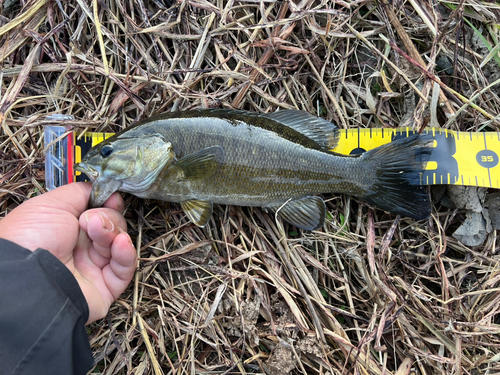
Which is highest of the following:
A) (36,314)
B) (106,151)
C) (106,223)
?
(106,151)

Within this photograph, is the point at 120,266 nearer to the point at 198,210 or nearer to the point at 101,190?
the point at 101,190

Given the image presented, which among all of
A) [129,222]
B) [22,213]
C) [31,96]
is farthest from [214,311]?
[31,96]

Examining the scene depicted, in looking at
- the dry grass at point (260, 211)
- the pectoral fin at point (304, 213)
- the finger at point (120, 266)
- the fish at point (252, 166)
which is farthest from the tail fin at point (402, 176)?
the finger at point (120, 266)

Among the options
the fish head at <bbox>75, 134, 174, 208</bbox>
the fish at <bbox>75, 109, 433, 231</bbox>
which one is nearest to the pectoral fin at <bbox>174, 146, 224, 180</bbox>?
the fish at <bbox>75, 109, 433, 231</bbox>

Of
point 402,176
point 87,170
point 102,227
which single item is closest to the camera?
point 102,227

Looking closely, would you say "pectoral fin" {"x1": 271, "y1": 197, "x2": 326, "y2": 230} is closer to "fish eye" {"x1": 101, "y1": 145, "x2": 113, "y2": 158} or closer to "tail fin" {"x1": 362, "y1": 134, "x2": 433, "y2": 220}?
"tail fin" {"x1": 362, "y1": 134, "x2": 433, "y2": 220}

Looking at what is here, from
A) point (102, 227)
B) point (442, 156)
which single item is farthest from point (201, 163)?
point (442, 156)

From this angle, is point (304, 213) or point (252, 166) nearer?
point (252, 166)

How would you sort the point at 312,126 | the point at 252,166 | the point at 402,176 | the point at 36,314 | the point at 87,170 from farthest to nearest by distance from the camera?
the point at 312,126, the point at 402,176, the point at 252,166, the point at 87,170, the point at 36,314
